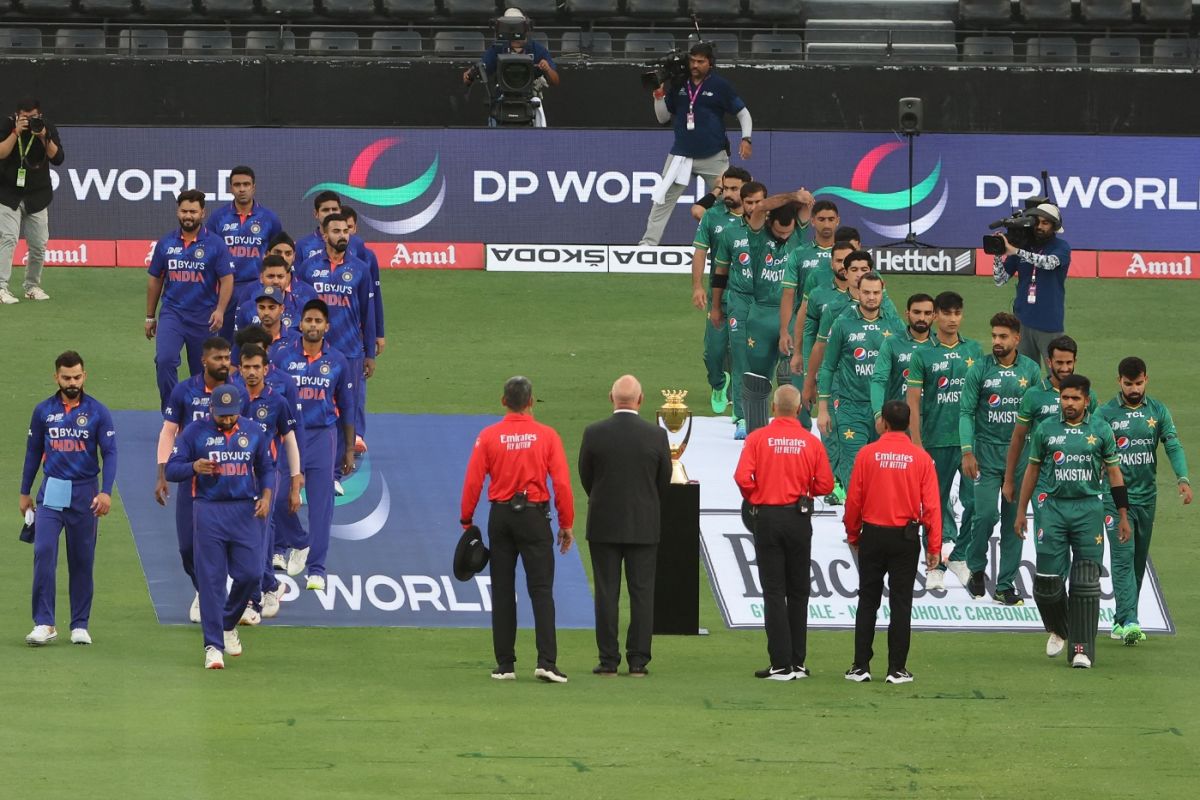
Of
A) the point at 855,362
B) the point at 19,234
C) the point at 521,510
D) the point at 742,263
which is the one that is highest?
the point at 19,234

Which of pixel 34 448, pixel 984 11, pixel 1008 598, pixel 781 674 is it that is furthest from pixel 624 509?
pixel 984 11

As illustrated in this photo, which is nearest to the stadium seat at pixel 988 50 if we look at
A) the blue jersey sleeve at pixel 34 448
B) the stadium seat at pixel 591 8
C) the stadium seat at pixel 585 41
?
the stadium seat at pixel 585 41

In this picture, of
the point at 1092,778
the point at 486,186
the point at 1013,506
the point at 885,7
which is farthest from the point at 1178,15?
the point at 1092,778

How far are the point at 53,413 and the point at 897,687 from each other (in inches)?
210

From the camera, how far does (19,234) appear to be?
74.5 ft

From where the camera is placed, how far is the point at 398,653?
13.5 metres

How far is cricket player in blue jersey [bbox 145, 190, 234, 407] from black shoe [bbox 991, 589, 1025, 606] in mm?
6425

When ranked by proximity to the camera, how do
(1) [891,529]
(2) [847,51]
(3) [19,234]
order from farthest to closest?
(2) [847,51]
(3) [19,234]
(1) [891,529]

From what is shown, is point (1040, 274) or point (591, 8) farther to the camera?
point (591, 8)

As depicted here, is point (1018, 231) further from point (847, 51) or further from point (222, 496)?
point (847, 51)

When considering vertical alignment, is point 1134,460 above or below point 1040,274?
below

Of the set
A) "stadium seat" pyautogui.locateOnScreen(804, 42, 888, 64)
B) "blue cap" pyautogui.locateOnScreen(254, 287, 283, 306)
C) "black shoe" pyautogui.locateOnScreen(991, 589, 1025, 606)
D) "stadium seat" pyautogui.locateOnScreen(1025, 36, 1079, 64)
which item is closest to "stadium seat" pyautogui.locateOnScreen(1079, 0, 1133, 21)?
"stadium seat" pyautogui.locateOnScreen(1025, 36, 1079, 64)

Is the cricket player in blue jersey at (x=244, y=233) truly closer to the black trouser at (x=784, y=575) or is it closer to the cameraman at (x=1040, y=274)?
the cameraman at (x=1040, y=274)

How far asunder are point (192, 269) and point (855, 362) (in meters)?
5.33
